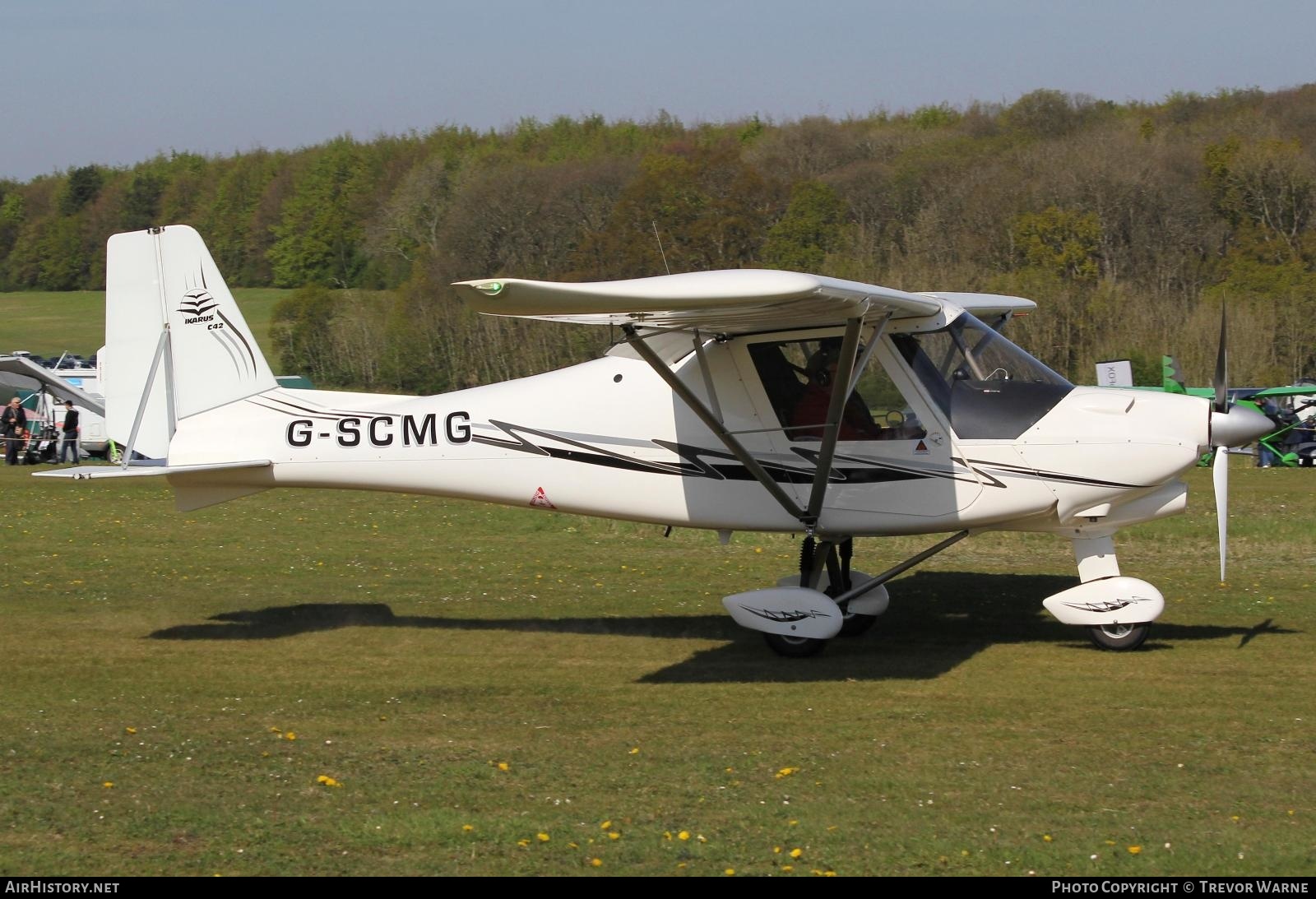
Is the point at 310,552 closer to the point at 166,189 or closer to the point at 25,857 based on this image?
the point at 25,857

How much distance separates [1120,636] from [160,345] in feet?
23.8

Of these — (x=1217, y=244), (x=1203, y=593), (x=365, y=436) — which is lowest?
(x=1203, y=593)

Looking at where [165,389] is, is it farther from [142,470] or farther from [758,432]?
[758,432]

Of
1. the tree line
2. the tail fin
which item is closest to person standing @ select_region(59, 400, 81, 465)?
the tree line

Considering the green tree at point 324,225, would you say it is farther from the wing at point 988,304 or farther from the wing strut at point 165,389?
the wing at point 988,304

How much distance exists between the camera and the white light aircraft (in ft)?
28.3

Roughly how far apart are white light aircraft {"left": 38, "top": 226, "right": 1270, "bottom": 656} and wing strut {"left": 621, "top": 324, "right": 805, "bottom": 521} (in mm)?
19

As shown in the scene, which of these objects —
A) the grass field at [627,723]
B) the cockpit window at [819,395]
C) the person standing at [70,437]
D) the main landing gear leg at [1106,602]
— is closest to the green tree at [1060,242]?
the person standing at [70,437]

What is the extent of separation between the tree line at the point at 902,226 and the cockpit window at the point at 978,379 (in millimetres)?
26912

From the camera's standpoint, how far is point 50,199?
10394cm

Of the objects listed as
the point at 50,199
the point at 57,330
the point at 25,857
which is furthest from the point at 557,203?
the point at 50,199

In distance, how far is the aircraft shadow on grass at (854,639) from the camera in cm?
873

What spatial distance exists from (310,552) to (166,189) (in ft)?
312

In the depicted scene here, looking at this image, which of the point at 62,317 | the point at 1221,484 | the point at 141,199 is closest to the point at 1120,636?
the point at 1221,484
